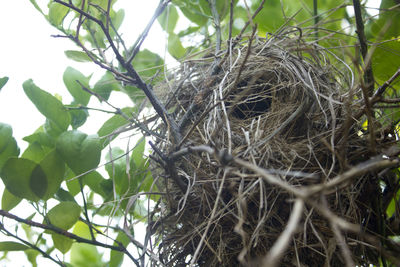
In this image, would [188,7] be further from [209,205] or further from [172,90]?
[209,205]

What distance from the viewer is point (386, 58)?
823 millimetres

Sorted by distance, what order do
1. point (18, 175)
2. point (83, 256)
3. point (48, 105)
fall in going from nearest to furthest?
point (18, 175) < point (48, 105) < point (83, 256)

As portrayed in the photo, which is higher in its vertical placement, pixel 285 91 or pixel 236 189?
pixel 285 91

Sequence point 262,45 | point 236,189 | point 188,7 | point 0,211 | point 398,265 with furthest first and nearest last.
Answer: point 188,7
point 262,45
point 0,211
point 236,189
point 398,265

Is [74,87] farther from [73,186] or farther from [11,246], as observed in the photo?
[11,246]

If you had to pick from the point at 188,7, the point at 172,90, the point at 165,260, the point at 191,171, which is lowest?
the point at 165,260

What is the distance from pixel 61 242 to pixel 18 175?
0.18 meters

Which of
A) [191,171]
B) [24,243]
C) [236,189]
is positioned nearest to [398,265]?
[236,189]

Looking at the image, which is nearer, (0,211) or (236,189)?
(236,189)

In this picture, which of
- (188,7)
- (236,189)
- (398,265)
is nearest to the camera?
(398,265)

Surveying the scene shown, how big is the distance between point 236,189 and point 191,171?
0.36 ft

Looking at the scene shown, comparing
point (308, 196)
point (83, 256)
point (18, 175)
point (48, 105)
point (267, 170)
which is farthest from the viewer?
point (83, 256)

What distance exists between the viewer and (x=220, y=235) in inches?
24.6

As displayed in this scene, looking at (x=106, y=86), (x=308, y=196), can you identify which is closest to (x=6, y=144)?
(x=106, y=86)
